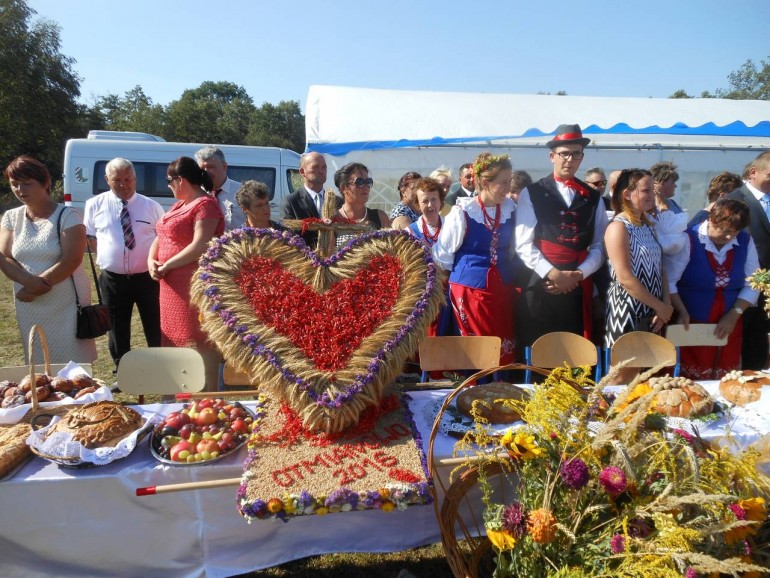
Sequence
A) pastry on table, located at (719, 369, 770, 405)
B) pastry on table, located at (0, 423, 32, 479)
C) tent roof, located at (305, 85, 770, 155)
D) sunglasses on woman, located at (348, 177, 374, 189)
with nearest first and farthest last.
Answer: pastry on table, located at (0, 423, 32, 479) → pastry on table, located at (719, 369, 770, 405) → sunglasses on woman, located at (348, 177, 374, 189) → tent roof, located at (305, 85, 770, 155)

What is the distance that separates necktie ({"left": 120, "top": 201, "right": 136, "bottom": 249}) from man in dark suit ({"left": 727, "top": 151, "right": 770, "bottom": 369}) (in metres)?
4.74

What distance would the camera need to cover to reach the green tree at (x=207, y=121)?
31562 millimetres

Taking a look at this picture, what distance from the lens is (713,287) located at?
3549mm

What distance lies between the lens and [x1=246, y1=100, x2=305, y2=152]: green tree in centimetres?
4003

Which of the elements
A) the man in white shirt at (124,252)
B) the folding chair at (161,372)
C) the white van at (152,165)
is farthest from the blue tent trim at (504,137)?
the folding chair at (161,372)

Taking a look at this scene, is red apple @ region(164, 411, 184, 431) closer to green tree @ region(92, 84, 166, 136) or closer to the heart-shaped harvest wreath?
the heart-shaped harvest wreath

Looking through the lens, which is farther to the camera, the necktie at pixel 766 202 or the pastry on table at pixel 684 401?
the necktie at pixel 766 202

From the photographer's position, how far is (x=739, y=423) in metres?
2.19

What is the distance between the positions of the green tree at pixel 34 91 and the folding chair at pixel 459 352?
914 inches

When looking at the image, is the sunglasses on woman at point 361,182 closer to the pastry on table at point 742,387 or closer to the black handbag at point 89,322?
the black handbag at point 89,322

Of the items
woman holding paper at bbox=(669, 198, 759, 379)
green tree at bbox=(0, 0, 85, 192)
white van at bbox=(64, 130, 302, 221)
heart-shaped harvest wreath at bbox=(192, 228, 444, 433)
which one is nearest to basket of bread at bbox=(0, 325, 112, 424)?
heart-shaped harvest wreath at bbox=(192, 228, 444, 433)

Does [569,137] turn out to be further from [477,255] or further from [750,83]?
[750,83]

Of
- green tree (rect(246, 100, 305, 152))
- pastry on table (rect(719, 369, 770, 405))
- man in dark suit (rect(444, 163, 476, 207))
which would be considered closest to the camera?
pastry on table (rect(719, 369, 770, 405))

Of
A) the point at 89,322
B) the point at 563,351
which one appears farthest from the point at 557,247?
the point at 89,322
